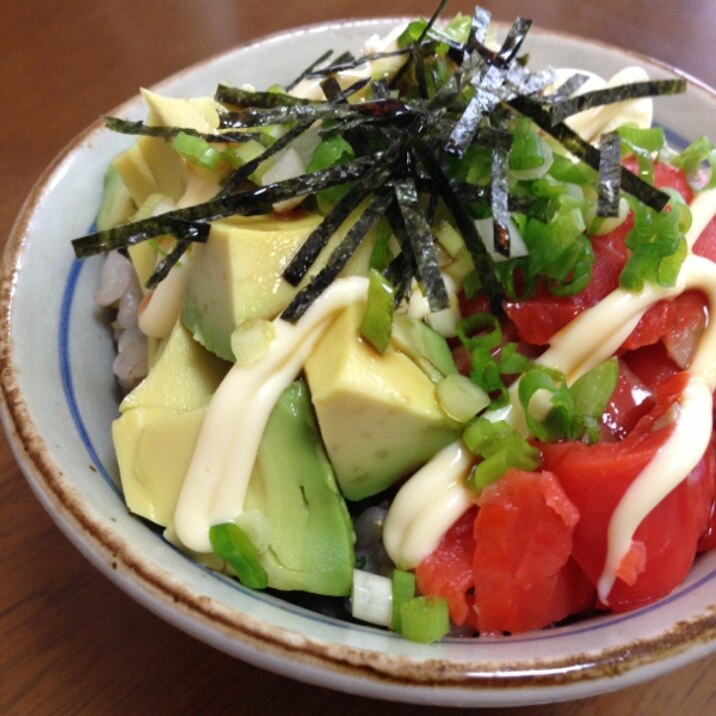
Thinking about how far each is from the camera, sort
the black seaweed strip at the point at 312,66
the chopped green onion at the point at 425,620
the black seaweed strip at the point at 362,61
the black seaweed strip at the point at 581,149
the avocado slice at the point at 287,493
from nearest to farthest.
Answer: the chopped green onion at the point at 425,620 → the avocado slice at the point at 287,493 → the black seaweed strip at the point at 581,149 → the black seaweed strip at the point at 362,61 → the black seaweed strip at the point at 312,66

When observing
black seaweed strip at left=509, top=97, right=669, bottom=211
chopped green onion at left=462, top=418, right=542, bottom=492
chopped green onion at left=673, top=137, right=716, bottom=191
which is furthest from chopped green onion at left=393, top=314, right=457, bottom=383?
chopped green onion at left=673, top=137, right=716, bottom=191

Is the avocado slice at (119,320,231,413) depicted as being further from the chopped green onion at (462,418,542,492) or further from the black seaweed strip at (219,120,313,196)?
the chopped green onion at (462,418,542,492)

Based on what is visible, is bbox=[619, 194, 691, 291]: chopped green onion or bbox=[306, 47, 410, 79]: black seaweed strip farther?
bbox=[306, 47, 410, 79]: black seaweed strip

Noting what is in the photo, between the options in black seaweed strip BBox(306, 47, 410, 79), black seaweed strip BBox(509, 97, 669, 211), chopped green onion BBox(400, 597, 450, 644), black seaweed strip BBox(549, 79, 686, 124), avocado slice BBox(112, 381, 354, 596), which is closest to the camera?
chopped green onion BBox(400, 597, 450, 644)

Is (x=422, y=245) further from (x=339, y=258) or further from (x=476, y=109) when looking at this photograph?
(x=476, y=109)

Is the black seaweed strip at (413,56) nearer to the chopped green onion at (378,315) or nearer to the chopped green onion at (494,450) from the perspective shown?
the chopped green onion at (378,315)

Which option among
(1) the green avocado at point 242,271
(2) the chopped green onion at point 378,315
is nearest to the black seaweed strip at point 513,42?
(1) the green avocado at point 242,271

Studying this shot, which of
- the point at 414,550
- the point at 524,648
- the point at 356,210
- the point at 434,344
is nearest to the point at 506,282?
the point at 434,344
